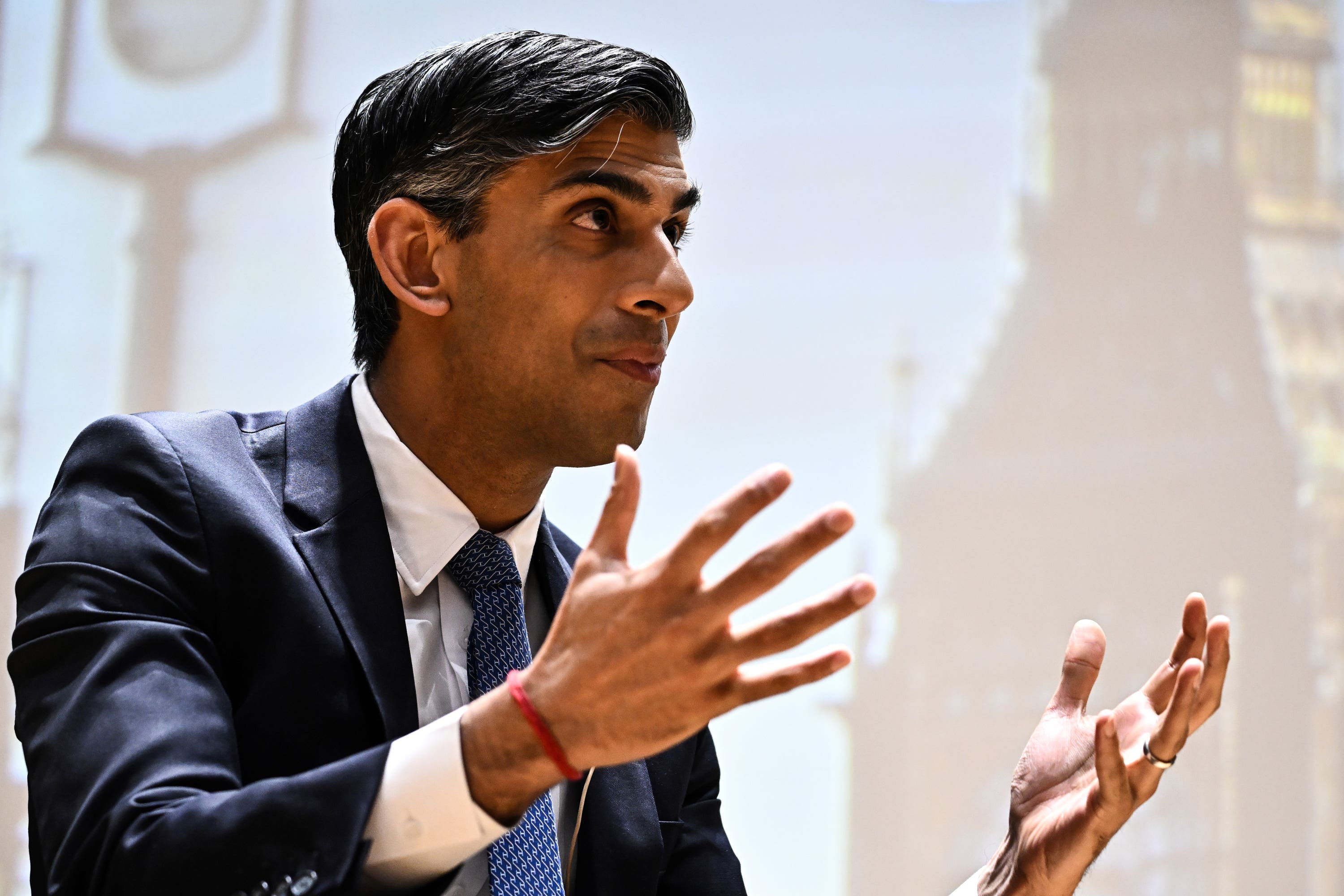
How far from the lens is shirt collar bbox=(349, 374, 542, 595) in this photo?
4.55ft

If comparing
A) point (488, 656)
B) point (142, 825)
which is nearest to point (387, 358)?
point (488, 656)

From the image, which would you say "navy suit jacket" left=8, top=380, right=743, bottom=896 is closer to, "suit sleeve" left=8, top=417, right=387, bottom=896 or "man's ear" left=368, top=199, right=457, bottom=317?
"suit sleeve" left=8, top=417, right=387, bottom=896

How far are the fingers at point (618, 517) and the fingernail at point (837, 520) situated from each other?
14 centimetres

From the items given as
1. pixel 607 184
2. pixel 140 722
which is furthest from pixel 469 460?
pixel 140 722

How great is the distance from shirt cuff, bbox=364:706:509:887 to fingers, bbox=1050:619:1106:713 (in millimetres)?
808

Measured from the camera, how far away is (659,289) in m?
1.40

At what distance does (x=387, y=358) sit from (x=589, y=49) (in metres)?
0.44

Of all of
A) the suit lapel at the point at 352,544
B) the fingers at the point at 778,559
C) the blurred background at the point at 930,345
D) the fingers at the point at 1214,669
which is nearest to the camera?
the fingers at the point at 778,559

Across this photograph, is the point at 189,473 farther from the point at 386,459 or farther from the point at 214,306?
the point at 214,306

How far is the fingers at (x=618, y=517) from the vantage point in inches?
37.2

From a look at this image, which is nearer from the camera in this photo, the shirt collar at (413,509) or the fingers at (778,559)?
the fingers at (778,559)

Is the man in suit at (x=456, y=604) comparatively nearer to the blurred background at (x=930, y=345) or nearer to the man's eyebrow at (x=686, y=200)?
the man's eyebrow at (x=686, y=200)

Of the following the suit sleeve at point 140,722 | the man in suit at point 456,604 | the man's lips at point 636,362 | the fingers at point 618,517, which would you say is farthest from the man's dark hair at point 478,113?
the fingers at point 618,517

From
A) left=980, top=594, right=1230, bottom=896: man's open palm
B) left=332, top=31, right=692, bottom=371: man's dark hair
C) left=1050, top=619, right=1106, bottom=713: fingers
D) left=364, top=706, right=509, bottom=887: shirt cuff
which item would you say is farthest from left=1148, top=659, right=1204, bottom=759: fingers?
left=332, top=31, right=692, bottom=371: man's dark hair
